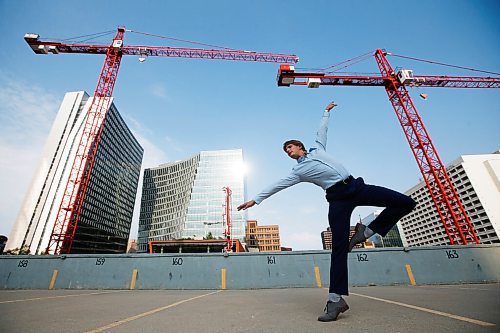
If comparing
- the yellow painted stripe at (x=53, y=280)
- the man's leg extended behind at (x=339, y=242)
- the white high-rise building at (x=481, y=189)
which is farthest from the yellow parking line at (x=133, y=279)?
the white high-rise building at (x=481, y=189)

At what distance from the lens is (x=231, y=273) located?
9055 millimetres

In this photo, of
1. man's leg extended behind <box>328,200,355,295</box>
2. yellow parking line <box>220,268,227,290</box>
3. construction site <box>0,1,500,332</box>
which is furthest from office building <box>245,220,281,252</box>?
man's leg extended behind <box>328,200,355,295</box>

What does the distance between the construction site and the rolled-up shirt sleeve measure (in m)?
1.24

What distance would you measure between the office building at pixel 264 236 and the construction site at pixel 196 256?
3759 cm

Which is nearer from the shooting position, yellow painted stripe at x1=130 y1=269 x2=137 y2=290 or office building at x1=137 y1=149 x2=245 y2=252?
yellow painted stripe at x1=130 y1=269 x2=137 y2=290

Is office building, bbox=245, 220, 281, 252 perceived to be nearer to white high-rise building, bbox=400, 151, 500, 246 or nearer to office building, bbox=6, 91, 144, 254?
office building, bbox=6, 91, 144, 254

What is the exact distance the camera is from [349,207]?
8.33 feet

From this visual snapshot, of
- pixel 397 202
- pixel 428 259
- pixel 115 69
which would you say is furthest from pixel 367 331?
pixel 115 69

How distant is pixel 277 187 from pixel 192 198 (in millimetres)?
99034

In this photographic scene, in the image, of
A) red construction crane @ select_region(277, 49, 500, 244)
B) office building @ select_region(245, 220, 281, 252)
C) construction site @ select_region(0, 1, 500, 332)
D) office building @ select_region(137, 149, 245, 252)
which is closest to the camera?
construction site @ select_region(0, 1, 500, 332)

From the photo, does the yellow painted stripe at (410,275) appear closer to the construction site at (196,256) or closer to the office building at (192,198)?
the construction site at (196,256)

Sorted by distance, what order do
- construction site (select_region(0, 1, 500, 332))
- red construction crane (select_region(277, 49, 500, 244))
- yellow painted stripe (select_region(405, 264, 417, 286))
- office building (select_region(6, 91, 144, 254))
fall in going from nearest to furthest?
construction site (select_region(0, 1, 500, 332)), yellow painted stripe (select_region(405, 264, 417, 286)), red construction crane (select_region(277, 49, 500, 244)), office building (select_region(6, 91, 144, 254))

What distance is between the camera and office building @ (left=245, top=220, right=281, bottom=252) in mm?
129250

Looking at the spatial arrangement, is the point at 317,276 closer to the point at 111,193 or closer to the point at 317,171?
the point at 317,171
